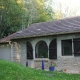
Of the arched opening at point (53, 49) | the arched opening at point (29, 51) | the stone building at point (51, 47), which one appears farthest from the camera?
the arched opening at point (29, 51)

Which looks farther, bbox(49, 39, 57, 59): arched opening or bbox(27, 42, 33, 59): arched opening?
bbox(27, 42, 33, 59): arched opening

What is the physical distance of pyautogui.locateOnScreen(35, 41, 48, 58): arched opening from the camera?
16.2 m

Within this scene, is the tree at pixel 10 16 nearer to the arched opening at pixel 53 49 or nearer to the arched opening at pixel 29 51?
the arched opening at pixel 29 51

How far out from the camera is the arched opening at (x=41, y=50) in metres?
16.2

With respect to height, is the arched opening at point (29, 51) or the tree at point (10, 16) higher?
the tree at point (10, 16)

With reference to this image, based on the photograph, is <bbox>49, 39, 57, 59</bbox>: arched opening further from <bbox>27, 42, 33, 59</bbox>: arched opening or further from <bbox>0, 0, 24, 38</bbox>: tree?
<bbox>0, 0, 24, 38</bbox>: tree

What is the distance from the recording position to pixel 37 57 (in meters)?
16.7

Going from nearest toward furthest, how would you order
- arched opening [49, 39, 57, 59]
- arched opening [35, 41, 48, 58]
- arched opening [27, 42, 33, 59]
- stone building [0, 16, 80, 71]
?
stone building [0, 16, 80, 71]
arched opening [49, 39, 57, 59]
arched opening [35, 41, 48, 58]
arched opening [27, 42, 33, 59]

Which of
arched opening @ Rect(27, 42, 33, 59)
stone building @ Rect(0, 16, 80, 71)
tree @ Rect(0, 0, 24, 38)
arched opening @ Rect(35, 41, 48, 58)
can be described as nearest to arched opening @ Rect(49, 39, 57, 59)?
stone building @ Rect(0, 16, 80, 71)

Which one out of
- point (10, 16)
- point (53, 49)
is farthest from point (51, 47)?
point (10, 16)

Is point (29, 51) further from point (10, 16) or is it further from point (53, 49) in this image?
point (10, 16)

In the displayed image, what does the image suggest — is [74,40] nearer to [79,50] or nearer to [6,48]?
[79,50]

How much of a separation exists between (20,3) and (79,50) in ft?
53.4

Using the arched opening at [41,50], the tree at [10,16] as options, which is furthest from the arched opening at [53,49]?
the tree at [10,16]
